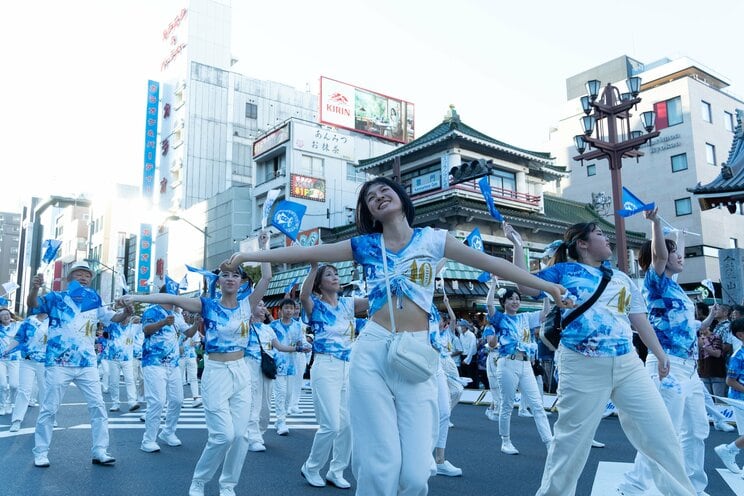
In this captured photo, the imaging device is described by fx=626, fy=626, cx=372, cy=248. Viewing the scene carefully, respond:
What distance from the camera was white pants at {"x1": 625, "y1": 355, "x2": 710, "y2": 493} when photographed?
213 inches

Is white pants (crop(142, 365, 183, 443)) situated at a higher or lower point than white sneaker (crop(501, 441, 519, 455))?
higher

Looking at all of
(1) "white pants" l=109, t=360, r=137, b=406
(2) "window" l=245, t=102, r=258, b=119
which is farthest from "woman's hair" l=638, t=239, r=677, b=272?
(2) "window" l=245, t=102, r=258, b=119

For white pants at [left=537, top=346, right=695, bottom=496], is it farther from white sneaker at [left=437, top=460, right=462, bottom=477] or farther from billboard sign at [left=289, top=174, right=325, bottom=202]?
billboard sign at [left=289, top=174, right=325, bottom=202]

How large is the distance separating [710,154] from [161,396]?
39.4m

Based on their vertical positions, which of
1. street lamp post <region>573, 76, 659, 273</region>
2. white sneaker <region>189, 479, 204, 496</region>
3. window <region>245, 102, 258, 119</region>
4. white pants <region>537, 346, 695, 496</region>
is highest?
window <region>245, 102, 258, 119</region>

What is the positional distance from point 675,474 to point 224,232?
39540 millimetres

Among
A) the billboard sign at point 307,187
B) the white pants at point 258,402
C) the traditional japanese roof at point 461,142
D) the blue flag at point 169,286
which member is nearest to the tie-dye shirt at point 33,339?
the blue flag at point 169,286

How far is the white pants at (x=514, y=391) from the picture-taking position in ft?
26.7

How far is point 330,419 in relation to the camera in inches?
251

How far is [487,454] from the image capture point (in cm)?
821

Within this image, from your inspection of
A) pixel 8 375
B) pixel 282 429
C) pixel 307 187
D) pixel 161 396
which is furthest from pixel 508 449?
pixel 307 187

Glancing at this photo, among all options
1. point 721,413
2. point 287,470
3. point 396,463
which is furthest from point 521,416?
point 396,463

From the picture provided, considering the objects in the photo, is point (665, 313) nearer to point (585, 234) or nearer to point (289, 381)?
point (585, 234)

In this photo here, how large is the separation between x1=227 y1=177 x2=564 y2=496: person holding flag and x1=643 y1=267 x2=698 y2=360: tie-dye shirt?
8.22ft
